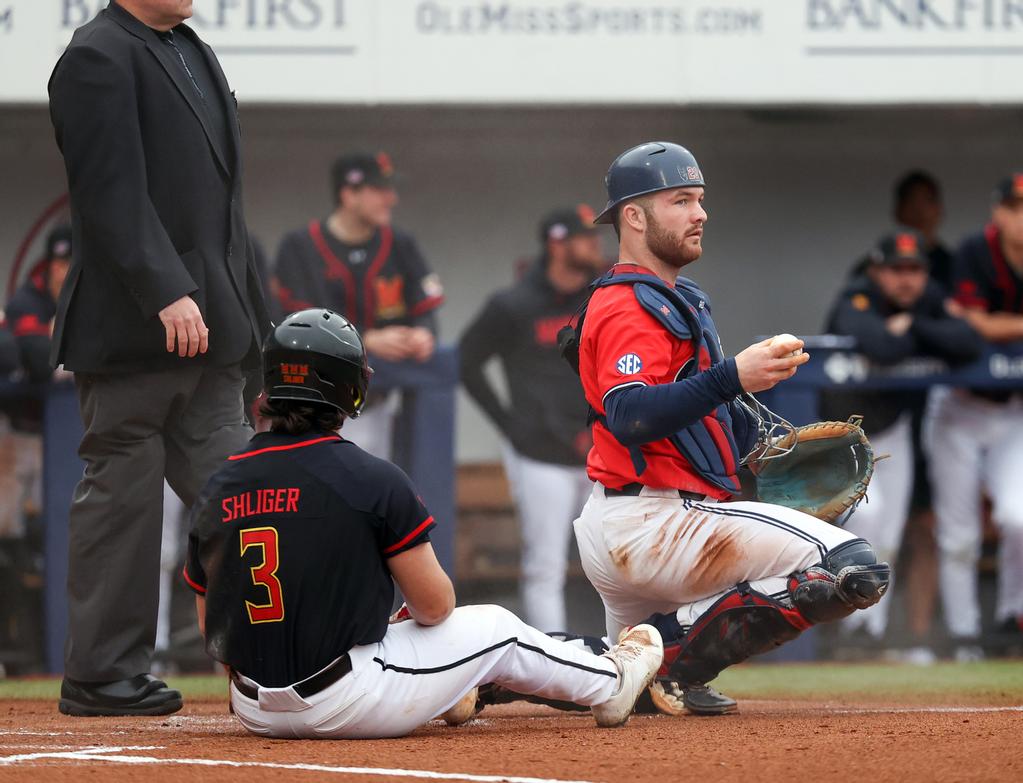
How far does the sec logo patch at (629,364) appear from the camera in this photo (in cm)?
376

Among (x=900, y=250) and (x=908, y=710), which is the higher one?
(x=900, y=250)

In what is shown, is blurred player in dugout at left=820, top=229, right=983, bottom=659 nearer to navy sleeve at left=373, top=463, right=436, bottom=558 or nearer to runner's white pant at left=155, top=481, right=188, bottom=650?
runner's white pant at left=155, top=481, right=188, bottom=650

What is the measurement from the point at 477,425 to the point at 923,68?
2.73 metres

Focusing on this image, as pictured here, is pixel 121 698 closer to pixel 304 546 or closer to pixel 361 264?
pixel 304 546

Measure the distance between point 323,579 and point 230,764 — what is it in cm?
44

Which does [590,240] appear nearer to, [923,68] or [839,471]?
[923,68]

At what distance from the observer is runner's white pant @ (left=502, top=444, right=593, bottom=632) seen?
675 cm

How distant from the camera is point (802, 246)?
8.51 meters

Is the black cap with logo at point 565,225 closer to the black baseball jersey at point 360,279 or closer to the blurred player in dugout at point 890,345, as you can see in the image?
the black baseball jersey at point 360,279

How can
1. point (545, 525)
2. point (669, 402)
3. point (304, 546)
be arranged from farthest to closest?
point (545, 525)
point (669, 402)
point (304, 546)

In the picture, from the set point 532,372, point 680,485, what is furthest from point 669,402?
point 532,372

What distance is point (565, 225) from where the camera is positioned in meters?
7.12

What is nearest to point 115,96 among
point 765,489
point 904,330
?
point 765,489

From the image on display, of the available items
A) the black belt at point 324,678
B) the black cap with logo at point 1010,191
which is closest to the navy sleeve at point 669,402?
the black belt at point 324,678
